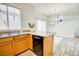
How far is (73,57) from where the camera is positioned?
0.99 meters

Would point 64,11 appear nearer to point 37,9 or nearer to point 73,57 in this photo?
point 37,9

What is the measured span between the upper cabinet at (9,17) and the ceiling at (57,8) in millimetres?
262

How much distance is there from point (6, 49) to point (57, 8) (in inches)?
35.3

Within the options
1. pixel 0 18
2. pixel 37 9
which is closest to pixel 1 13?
pixel 0 18

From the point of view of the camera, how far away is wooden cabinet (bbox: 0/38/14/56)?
108 centimetres

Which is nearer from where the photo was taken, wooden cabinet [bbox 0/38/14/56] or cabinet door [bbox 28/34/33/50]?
wooden cabinet [bbox 0/38/14/56]

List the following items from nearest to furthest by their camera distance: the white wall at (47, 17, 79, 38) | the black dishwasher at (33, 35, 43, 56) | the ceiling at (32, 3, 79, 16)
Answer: the ceiling at (32, 3, 79, 16) < the white wall at (47, 17, 79, 38) < the black dishwasher at (33, 35, 43, 56)

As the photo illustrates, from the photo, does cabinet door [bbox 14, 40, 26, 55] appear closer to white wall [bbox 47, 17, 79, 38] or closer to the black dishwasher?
the black dishwasher

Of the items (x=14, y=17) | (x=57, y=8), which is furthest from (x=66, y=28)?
(x=14, y=17)

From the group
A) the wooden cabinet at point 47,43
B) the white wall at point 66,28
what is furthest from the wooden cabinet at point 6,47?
the white wall at point 66,28

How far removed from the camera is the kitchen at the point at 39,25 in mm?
1025

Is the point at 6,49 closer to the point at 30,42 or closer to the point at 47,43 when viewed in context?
the point at 30,42

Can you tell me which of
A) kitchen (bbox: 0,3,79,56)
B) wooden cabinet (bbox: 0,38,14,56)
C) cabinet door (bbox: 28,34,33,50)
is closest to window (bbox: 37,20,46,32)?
kitchen (bbox: 0,3,79,56)

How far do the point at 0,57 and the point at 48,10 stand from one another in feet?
2.74
